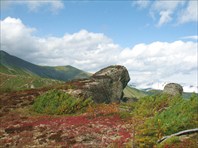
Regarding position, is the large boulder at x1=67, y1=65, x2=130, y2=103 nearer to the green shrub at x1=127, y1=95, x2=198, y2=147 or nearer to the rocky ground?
the rocky ground

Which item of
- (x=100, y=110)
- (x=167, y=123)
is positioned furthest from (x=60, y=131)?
(x=167, y=123)

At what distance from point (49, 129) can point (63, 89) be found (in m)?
18.7

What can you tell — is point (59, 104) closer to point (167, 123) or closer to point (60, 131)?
point (60, 131)

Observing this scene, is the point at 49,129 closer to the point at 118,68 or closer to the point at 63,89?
the point at 63,89

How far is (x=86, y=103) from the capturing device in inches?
1671

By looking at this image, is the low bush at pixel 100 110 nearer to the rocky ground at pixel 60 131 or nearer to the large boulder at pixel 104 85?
the rocky ground at pixel 60 131

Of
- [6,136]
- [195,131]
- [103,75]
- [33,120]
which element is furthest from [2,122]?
[103,75]

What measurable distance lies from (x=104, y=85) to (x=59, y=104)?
15.9 m

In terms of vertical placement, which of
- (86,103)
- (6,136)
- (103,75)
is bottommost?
(6,136)

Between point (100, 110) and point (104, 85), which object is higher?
point (104, 85)

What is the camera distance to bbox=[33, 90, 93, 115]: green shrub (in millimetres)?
39344

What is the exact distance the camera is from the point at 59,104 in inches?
1617

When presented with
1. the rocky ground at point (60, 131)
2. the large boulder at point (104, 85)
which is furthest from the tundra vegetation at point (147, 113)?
the large boulder at point (104, 85)

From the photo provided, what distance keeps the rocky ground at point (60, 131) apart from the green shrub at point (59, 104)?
79.3 inches
